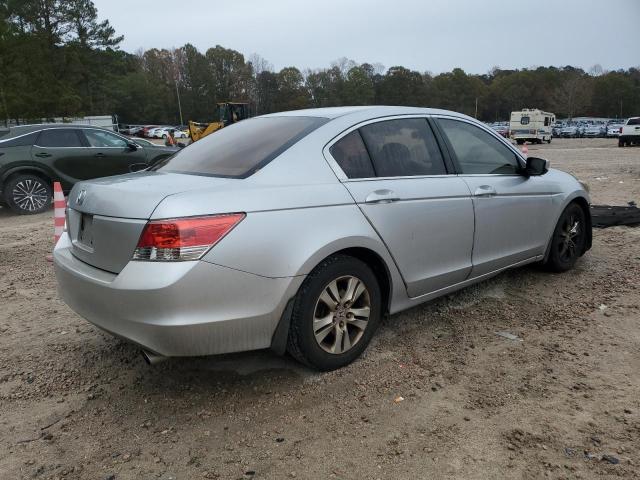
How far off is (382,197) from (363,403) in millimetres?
1238

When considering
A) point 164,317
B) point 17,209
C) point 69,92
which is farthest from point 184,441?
point 69,92

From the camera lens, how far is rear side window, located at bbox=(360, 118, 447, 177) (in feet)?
11.3

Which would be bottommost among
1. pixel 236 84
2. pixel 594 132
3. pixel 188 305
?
pixel 188 305

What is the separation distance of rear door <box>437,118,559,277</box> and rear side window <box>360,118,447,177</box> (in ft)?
0.68

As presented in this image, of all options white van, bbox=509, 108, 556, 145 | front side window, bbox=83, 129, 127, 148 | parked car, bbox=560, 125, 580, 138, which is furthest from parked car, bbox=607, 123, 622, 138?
front side window, bbox=83, 129, 127, 148

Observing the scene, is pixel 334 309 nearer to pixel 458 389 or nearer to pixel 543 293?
pixel 458 389

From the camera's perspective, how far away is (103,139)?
10.2m

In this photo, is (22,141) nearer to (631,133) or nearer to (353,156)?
(353,156)

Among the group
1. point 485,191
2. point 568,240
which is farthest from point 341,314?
point 568,240

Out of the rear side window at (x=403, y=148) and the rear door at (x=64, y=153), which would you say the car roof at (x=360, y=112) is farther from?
the rear door at (x=64, y=153)

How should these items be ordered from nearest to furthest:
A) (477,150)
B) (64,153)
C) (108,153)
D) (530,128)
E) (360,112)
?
1. (360,112)
2. (477,150)
3. (64,153)
4. (108,153)
5. (530,128)

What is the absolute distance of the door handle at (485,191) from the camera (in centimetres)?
387

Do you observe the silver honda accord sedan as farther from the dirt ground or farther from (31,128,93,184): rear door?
(31,128,93,184): rear door

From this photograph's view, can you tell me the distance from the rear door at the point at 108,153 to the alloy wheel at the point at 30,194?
97cm
